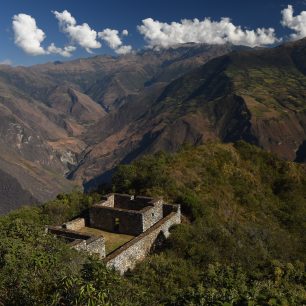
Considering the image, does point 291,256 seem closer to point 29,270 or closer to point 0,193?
point 29,270

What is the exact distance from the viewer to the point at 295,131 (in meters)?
186

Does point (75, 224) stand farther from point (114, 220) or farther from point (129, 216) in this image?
point (129, 216)

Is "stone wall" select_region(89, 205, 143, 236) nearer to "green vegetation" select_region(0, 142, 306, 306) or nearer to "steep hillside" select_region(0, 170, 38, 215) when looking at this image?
"green vegetation" select_region(0, 142, 306, 306)

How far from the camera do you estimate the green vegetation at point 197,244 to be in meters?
12.2

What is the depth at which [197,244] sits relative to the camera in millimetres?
23578

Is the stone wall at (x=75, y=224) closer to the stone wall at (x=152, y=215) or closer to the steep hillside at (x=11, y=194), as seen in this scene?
the stone wall at (x=152, y=215)

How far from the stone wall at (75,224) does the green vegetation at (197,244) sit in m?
1.90

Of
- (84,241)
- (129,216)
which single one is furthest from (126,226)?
(84,241)

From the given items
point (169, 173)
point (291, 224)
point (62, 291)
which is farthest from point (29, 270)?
point (291, 224)

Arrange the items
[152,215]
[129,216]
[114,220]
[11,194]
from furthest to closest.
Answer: [11,194] < [114,220] < [152,215] < [129,216]

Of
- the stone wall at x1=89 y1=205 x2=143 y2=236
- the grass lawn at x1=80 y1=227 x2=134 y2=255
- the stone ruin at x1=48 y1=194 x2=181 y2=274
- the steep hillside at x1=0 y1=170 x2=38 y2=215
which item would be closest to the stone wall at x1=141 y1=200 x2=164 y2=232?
the stone ruin at x1=48 y1=194 x2=181 y2=274

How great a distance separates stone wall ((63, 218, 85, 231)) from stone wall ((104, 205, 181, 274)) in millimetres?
5275

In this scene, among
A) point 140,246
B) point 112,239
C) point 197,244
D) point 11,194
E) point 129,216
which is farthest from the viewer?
point 11,194

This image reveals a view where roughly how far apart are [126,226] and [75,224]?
140 inches
